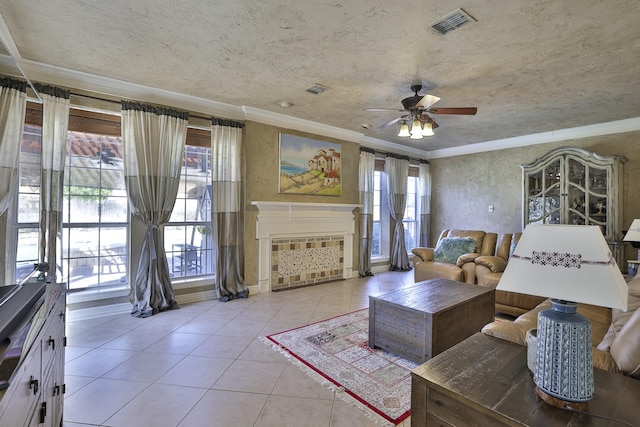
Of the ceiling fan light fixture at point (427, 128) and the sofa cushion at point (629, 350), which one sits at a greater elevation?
the ceiling fan light fixture at point (427, 128)

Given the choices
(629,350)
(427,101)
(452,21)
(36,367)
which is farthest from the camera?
(427,101)

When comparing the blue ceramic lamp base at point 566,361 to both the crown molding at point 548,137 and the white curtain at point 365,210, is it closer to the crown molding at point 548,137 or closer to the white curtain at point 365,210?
the white curtain at point 365,210

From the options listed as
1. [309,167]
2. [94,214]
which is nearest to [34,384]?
[94,214]

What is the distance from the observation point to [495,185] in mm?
5887

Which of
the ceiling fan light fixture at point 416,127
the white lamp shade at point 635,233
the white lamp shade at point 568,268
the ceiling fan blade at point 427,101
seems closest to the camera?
the white lamp shade at point 568,268

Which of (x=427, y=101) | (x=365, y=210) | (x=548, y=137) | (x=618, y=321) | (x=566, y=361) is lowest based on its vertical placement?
(x=618, y=321)

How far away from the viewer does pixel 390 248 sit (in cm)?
626

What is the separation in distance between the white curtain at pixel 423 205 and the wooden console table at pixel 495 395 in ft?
17.9

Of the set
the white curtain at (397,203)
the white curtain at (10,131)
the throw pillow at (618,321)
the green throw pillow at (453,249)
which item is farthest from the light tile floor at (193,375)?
the white curtain at (397,203)

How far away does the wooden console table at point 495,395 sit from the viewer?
1.00 meters

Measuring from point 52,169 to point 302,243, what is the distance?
3177 mm

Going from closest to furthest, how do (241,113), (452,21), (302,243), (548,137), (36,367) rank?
(36,367), (452,21), (241,113), (302,243), (548,137)

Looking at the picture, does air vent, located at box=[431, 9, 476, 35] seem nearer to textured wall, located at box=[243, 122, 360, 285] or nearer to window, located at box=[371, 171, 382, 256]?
textured wall, located at box=[243, 122, 360, 285]

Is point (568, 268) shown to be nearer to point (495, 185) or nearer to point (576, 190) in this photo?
point (576, 190)
